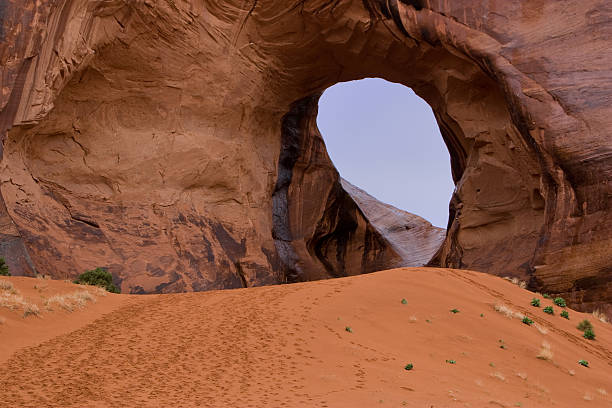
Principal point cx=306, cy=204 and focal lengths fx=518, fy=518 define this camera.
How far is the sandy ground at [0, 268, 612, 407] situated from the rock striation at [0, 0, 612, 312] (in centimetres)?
495

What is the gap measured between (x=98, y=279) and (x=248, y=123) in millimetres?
8801

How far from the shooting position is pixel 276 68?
810 inches

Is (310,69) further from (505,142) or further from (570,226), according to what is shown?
(570,226)

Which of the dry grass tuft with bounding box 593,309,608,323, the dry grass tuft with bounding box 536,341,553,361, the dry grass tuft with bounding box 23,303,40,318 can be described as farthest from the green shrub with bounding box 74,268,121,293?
the dry grass tuft with bounding box 593,309,608,323

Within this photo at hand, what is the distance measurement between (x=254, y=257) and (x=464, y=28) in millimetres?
10740

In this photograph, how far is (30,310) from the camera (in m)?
8.53

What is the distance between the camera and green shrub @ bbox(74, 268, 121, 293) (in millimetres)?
14450

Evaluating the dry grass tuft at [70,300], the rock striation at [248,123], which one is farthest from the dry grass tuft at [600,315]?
the dry grass tuft at [70,300]

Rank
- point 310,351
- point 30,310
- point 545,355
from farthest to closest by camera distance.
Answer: point 30,310
point 545,355
point 310,351

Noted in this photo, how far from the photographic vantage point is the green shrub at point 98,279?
14.4 metres

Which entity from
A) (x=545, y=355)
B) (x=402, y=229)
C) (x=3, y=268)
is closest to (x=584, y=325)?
(x=545, y=355)

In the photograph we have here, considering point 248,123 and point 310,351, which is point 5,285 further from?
point 248,123

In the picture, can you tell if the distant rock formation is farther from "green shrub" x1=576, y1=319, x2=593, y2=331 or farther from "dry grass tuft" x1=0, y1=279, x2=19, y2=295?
"dry grass tuft" x1=0, y1=279, x2=19, y2=295

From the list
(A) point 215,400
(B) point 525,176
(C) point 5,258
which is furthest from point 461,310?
(C) point 5,258
